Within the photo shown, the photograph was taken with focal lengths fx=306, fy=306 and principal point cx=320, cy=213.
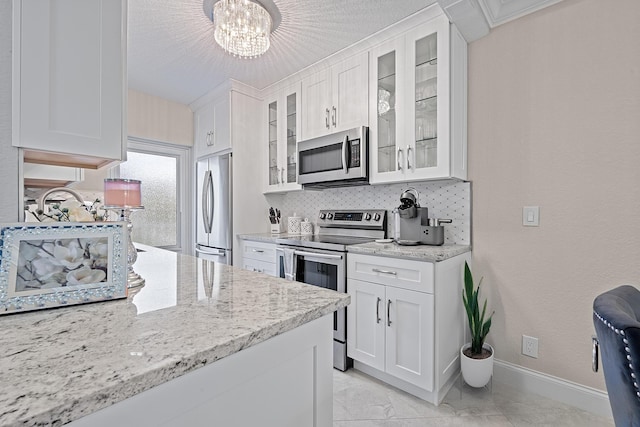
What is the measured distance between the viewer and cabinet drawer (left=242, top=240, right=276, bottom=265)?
2936 mm

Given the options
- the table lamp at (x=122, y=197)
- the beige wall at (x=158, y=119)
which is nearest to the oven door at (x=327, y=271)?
the table lamp at (x=122, y=197)

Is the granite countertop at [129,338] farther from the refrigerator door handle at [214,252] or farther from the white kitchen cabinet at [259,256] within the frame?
the refrigerator door handle at [214,252]

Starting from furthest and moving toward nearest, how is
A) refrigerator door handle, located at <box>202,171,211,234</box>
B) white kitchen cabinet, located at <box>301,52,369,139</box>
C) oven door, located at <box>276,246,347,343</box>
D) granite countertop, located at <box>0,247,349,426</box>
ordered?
1. refrigerator door handle, located at <box>202,171,211,234</box>
2. white kitchen cabinet, located at <box>301,52,369,139</box>
3. oven door, located at <box>276,246,347,343</box>
4. granite countertop, located at <box>0,247,349,426</box>

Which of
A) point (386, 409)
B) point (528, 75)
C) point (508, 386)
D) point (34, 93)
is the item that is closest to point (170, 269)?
point (34, 93)

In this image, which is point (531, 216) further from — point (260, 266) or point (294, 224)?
point (260, 266)

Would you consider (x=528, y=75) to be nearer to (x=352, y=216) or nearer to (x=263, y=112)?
(x=352, y=216)

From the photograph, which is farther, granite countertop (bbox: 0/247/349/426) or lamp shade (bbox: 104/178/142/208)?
lamp shade (bbox: 104/178/142/208)

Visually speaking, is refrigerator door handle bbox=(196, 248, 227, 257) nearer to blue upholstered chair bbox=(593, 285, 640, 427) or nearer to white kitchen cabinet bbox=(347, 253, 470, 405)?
white kitchen cabinet bbox=(347, 253, 470, 405)

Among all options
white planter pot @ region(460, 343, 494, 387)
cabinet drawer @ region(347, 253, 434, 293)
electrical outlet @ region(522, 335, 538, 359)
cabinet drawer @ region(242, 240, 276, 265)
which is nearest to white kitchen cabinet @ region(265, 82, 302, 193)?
cabinet drawer @ region(242, 240, 276, 265)

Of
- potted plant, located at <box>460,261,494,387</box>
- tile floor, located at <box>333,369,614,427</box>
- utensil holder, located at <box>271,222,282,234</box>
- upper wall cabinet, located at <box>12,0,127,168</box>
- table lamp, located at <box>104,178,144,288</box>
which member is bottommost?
tile floor, located at <box>333,369,614,427</box>

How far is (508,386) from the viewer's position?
81.0 inches

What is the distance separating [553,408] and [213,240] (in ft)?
10.6

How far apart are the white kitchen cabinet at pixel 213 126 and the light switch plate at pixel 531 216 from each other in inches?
110

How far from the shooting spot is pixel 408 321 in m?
1.94
